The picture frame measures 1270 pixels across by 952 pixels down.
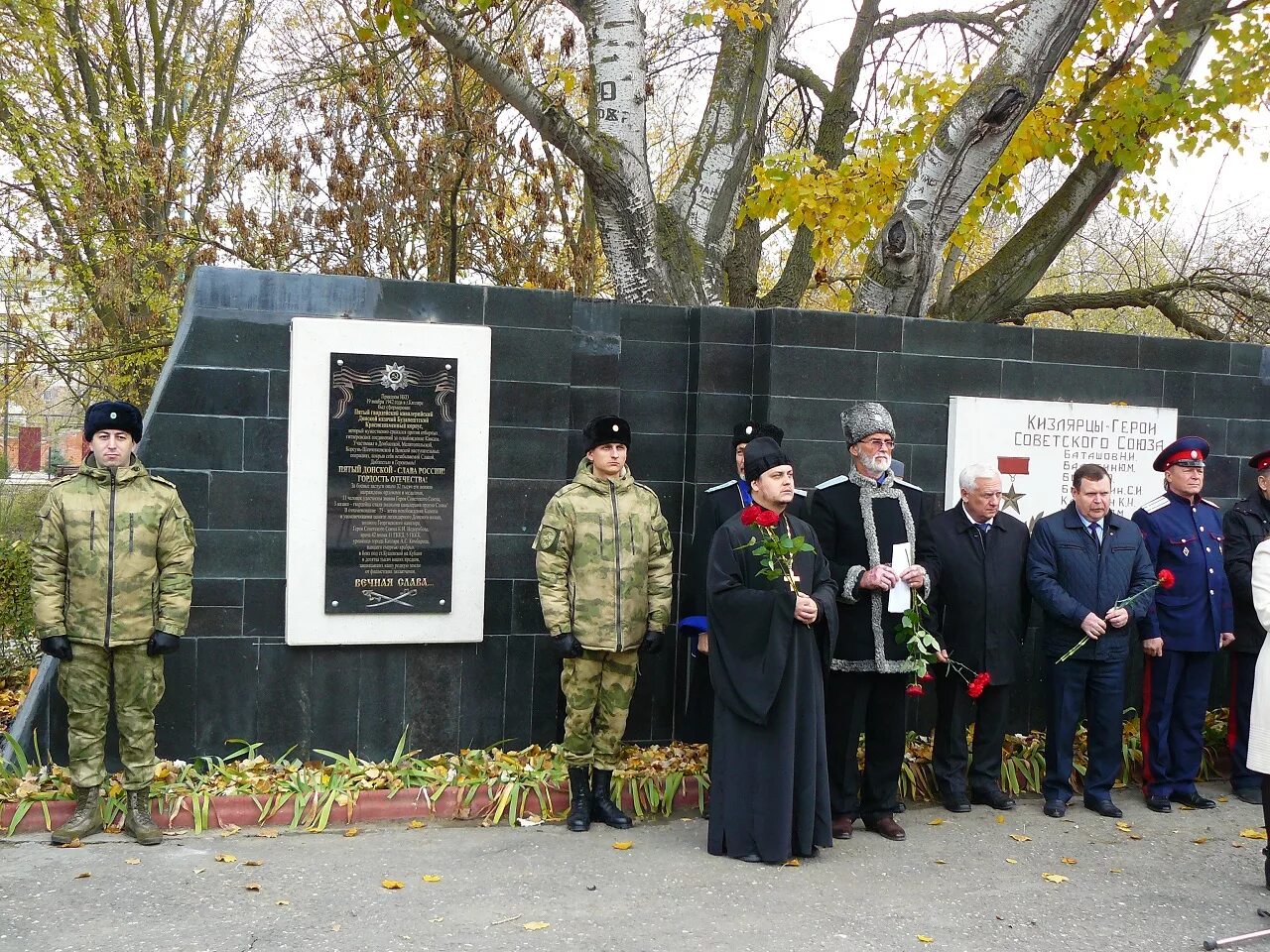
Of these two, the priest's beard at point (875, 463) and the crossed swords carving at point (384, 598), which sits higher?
the priest's beard at point (875, 463)

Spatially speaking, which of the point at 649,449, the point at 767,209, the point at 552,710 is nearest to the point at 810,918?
the point at 552,710

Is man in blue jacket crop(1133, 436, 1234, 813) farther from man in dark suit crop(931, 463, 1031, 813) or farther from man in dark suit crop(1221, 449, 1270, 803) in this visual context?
man in dark suit crop(931, 463, 1031, 813)

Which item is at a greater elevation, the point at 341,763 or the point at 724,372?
the point at 724,372

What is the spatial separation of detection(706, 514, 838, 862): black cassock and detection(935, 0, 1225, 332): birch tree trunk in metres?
6.14

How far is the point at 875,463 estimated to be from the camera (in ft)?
19.9

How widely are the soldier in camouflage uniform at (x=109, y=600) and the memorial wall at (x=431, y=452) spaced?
Result: 503 millimetres

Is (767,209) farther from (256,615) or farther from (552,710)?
(256,615)

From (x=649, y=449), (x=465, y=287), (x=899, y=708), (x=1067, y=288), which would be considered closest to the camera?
(x=899, y=708)

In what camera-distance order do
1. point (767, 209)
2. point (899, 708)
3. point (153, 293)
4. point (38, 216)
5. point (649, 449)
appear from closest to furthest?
1. point (899, 708)
2. point (649, 449)
3. point (767, 209)
4. point (153, 293)
5. point (38, 216)

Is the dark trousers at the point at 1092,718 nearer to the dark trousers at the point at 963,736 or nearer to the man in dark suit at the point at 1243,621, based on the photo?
the dark trousers at the point at 963,736

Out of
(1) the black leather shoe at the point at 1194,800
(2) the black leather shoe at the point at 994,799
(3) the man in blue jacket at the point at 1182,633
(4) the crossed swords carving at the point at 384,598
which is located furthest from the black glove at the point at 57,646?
(1) the black leather shoe at the point at 1194,800

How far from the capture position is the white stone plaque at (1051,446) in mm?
7184

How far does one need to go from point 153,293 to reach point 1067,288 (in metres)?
17.2

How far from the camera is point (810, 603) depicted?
5.34 m
